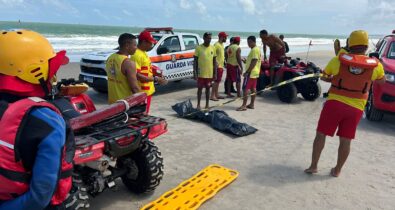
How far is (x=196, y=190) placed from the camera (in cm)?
399

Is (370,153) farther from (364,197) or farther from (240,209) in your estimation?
(240,209)

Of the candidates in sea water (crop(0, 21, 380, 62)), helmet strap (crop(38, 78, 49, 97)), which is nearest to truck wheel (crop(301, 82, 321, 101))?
sea water (crop(0, 21, 380, 62))

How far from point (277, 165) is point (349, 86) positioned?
143 centimetres

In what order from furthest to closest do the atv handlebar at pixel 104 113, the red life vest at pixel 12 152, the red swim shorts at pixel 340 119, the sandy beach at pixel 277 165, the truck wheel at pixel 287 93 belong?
the truck wheel at pixel 287 93 < the red swim shorts at pixel 340 119 < the sandy beach at pixel 277 165 < the atv handlebar at pixel 104 113 < the red life vest at pixel 12 152

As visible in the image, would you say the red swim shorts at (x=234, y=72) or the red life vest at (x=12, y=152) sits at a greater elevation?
the red life vest at (x=12, y=152)

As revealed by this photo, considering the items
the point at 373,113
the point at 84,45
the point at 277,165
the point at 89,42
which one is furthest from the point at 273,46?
the point at 89,42

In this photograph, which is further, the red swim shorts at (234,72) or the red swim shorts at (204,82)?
the red swim shorts at (234,72)

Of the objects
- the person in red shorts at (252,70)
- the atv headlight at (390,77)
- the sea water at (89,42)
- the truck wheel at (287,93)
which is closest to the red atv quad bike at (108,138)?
the person in red shorts at (252,70)

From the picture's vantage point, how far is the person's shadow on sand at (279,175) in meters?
4.42

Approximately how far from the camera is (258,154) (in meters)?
5.34

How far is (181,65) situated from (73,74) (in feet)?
14.1

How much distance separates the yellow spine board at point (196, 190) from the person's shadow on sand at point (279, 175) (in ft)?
0.99

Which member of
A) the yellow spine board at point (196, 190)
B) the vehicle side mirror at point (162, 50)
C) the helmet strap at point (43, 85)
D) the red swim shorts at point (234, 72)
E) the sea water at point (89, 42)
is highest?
the helmet strap at point (43, 85)

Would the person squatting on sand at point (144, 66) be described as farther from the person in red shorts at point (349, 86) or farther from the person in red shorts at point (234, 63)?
the person in red shorts at point (234, 63)
